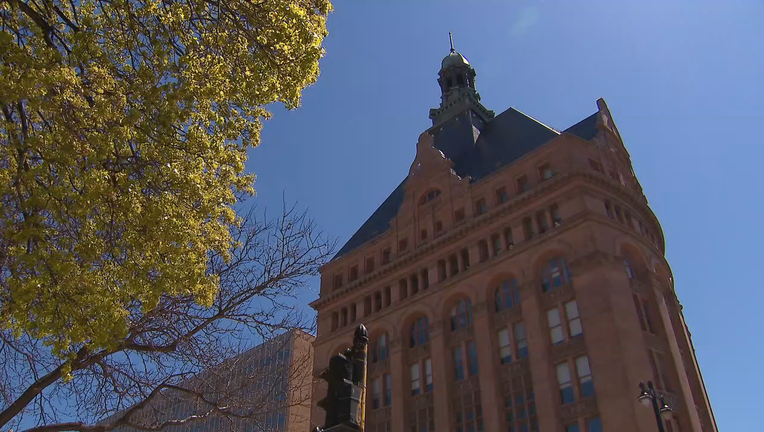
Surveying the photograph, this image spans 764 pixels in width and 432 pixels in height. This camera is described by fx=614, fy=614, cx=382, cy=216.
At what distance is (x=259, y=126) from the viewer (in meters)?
13.0

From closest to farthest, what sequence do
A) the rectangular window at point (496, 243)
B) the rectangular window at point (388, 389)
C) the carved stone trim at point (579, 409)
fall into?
the carved stone trim at point (579, 409) → the rectangular window at point (496, 243) → the rectangular window at point (388, 389)

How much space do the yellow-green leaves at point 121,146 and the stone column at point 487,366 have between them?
26402 mm

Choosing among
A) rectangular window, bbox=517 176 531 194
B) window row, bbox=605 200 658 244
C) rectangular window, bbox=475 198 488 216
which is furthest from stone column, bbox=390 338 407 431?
window row, bbox=605 200 658 244

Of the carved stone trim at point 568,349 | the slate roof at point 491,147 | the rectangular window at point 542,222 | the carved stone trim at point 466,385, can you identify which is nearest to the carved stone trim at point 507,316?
the carved stone trim at point 568,349

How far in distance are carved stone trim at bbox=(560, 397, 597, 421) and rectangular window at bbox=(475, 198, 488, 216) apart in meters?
15.4

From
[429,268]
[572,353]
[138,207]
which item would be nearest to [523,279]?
[572,353]

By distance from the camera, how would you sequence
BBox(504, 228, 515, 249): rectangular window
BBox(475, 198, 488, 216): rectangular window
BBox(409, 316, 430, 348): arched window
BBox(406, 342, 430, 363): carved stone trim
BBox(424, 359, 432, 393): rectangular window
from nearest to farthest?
BBox(424, 359, 432, 393): rectangular window < BBox(504, 228, 515, 249): rectangular window < BBox(406, 342, 430, 363): carved stone trim < BBox(409, 316, 430, 348): arched window < BBox(475, 198, 488, 216): rectangular window

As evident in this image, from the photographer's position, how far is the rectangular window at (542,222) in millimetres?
38375

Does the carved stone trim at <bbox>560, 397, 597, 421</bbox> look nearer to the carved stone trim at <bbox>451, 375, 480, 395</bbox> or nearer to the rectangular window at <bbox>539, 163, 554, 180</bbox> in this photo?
the carved stone trim at <bbox>451, 375, 480, 395</bbox>

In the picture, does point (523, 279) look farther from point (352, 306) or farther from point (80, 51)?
point (80, 51)

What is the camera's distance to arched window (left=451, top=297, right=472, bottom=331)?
40.1 meters

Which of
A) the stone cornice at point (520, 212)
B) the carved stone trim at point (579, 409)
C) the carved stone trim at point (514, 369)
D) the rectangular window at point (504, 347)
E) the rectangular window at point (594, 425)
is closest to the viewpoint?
the rectangular window at point (594, 425)

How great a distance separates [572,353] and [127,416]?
24.9m

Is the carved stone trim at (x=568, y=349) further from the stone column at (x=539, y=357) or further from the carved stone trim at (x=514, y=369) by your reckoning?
the carved stone trim at (x=514, y=369)
